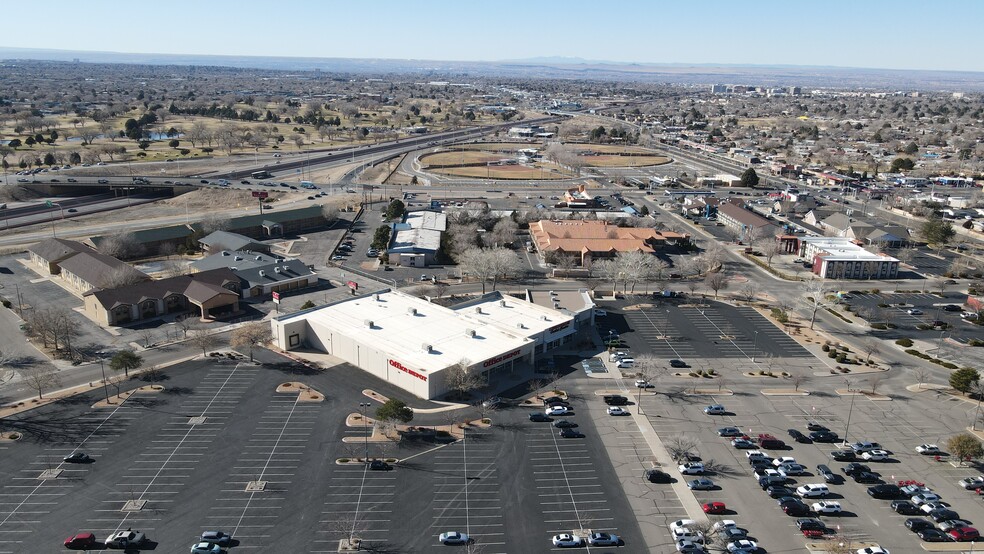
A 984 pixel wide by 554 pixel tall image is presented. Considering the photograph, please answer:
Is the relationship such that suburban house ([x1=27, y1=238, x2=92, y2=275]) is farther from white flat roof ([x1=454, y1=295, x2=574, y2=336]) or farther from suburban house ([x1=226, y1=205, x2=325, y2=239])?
white flat roof ([x1=454, y1=295, x2=574, y2=336])

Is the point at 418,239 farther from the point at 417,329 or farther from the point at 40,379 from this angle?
the point at 40,379

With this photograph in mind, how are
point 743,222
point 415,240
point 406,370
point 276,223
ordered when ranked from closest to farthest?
point 406,370, point 415,240, point 276,223, point 743,222

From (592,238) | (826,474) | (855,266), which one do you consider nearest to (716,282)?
(592,238)

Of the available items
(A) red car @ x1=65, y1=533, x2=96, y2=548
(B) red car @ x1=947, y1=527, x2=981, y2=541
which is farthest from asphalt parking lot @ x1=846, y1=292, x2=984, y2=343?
(A) red car @ x1=65, y1=533, x2=96, y2=548

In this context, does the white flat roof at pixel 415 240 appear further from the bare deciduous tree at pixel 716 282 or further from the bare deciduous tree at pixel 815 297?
the bare deciduous tree at pixel 815 297

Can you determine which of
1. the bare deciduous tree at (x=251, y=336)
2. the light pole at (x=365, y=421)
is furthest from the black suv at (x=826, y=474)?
the bare deciduous tree at (x=251, y=336)

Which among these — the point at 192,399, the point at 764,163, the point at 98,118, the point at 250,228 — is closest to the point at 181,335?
the point at 192,399

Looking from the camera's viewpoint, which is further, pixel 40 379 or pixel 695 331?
pixel 695 331
